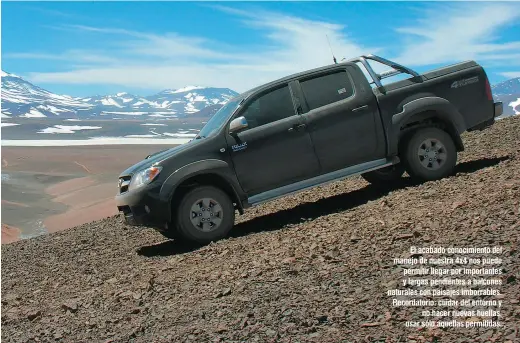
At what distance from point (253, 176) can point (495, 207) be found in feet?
9.80

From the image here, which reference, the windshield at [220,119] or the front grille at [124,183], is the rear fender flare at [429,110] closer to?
the windshield at [220,119]

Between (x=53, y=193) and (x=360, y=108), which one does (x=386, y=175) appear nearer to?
(x=360, y=108)

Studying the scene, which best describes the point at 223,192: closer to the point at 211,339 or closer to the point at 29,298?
the point at 29,298

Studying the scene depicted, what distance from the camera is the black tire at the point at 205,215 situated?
6996mm

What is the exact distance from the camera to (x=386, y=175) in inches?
363

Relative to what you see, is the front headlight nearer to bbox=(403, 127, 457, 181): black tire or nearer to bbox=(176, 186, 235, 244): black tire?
bbox=(176, 186, 235, 244): black tire

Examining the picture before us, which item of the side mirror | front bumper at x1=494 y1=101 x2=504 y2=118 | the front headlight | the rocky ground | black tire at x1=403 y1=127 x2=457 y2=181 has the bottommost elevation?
the rocky ground

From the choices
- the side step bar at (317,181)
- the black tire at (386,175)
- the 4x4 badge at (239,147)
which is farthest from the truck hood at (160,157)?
the black tire at (386,175)

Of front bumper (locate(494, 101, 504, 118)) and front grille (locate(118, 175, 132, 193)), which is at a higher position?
front grille (locate(118, 175, 132, 193))

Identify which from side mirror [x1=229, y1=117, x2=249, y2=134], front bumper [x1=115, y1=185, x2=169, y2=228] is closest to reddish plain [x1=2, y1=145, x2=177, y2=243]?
front bumper [x1=115, y1=185, x2=169, y2=228]

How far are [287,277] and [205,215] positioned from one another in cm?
235

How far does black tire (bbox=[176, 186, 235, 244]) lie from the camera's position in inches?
275

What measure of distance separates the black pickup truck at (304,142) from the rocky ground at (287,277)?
49cm

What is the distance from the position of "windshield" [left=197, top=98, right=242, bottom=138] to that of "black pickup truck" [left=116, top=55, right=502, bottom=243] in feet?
0.10
